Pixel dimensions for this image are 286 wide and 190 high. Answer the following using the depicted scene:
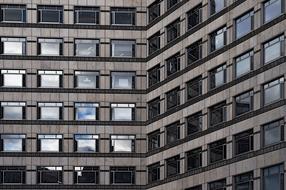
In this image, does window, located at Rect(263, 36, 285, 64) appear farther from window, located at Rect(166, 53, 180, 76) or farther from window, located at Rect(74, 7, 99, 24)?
window, located at Rect(74, 7, 99, 24)

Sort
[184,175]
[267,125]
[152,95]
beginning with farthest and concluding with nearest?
[152,95] → [184,175] → [267,125]

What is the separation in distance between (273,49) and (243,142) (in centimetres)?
643

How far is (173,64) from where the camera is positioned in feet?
230

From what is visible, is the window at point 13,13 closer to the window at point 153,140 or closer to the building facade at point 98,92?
the building facade at point 98,92

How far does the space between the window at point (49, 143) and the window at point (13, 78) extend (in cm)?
457

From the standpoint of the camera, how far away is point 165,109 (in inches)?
2795

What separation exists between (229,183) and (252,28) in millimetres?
9971

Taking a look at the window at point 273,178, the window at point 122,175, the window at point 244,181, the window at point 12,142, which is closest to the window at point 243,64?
the window at point 244,181

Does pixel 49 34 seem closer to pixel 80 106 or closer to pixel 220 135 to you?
pixel 80 106

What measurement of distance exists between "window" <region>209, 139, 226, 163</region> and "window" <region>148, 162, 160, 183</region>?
9.02 metres

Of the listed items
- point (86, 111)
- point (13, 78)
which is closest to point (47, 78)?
point (13, 78)

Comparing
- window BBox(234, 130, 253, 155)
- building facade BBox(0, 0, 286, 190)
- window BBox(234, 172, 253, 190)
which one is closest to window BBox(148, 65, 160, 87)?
building facade BBox(0, 0, 286, 190)

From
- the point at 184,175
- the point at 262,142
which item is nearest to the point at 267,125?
the point at 262,142

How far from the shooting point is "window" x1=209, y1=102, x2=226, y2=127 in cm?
6222
